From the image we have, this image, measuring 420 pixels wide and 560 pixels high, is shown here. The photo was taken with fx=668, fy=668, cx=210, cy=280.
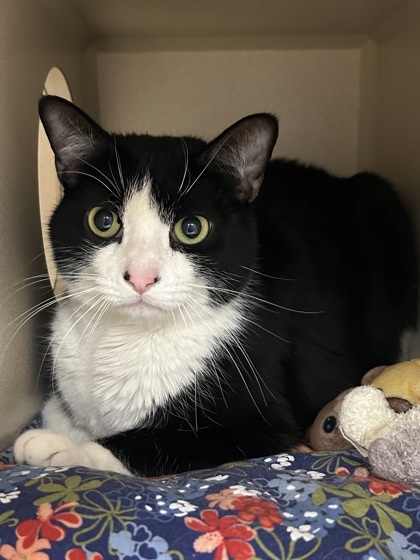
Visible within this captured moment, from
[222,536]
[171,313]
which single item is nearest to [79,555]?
[222,536]

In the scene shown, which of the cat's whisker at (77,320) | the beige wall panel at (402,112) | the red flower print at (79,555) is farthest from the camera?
the beige wall panel at (402,112)

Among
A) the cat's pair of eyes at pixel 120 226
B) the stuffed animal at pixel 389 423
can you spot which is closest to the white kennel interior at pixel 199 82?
the cat's pair of eyes at pixel 120 226

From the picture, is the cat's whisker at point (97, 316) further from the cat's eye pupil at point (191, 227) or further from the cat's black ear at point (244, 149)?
the cat's black ear at point (244, 149)

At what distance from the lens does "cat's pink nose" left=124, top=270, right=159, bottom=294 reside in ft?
3.61

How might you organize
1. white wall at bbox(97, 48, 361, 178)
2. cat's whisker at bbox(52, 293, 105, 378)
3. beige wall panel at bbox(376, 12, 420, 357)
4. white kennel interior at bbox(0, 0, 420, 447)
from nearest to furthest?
cat's whisker at bbox(52, 293, 105, 378) → white kennel interior at bbox(0, 0, 420, 447) → beige wall panel at bbox(376, 12, 420, 357) → white wall at bbox(97, 48, 361, 178)

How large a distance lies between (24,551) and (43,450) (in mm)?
392

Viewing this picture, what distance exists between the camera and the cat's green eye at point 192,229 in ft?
3.94

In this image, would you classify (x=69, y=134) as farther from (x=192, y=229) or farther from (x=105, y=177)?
(x=192, y=229)

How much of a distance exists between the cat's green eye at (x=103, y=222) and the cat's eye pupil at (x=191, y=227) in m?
0.12

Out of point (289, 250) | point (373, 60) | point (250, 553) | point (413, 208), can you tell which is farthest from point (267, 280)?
point (373, 60)

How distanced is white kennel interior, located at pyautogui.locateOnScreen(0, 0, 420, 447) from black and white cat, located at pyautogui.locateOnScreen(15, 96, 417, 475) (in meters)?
0.13

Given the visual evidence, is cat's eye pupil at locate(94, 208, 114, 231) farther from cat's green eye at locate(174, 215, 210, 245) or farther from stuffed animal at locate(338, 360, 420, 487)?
stuffed animal at locate(338, 360, 420, 487)

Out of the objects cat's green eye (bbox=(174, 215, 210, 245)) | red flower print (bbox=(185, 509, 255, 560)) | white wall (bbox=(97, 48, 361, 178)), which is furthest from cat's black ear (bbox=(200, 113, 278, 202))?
white wall (bbox=(97, 48, 361, 178))

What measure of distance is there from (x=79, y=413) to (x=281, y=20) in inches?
49.8
